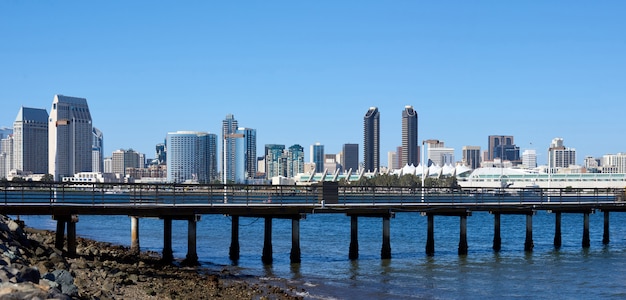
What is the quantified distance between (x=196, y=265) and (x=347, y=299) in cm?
964

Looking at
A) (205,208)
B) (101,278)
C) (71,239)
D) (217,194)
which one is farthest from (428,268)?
(101,278)

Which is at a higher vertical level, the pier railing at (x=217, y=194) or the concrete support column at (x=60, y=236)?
the pier railing at (x=217, y=194)

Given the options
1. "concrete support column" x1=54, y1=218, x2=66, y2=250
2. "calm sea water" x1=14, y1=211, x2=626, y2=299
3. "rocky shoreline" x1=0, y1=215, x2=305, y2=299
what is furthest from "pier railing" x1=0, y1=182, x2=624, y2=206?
"calm sea water" x1=14, y1=211, x2=626, y2=299

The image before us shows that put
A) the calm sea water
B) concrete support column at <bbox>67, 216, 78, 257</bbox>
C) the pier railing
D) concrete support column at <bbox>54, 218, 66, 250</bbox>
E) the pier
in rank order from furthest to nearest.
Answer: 1. the pier railing
2. concrete support column at <bbox>54, 218, 66, 250</bbox>
3. the pier
4. the calm sea water
5. concrete support column at <bbox>67, 216, 78, 257</bbox>

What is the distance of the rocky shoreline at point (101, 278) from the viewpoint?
18.5m

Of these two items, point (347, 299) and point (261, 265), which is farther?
point (261, 265)

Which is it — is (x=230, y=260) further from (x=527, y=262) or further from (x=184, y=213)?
(x=527, y=262)

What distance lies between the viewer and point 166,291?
84.1ft

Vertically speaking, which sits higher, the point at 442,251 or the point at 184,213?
the point at 184,213

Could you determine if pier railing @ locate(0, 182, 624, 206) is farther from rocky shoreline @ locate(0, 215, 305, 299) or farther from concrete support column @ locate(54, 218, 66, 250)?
rocky shoreline @ locate(0, 215, 305, 299)

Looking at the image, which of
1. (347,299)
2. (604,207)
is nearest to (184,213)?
(347,299)

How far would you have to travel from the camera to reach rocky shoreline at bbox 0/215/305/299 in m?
18.5

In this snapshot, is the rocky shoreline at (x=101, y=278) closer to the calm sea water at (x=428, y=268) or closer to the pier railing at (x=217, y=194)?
the calm sea water at (x=428, y=268)

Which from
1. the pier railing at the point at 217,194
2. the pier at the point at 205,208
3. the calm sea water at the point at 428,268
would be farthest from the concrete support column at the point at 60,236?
the calm sea water at the point at 428,268
